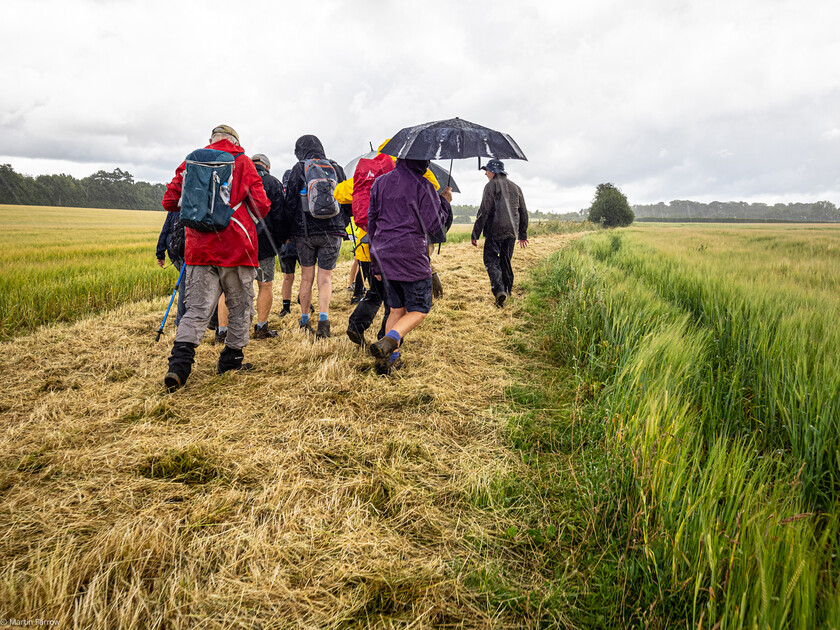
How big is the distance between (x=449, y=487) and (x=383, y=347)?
1376 mm

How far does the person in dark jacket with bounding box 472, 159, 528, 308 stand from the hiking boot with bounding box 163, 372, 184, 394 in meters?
4.19

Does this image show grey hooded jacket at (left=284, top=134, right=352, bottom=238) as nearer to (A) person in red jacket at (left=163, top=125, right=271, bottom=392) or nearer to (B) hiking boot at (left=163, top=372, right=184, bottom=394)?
(A) person in red jacket at (left=163, top=125, right=271, bottom=392)

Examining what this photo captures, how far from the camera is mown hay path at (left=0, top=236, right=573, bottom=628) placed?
1.36m

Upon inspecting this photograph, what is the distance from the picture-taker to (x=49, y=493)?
6.28ft

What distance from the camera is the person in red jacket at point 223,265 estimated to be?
3.10m

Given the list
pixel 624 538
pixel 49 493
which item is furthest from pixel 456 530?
pixel 49 493

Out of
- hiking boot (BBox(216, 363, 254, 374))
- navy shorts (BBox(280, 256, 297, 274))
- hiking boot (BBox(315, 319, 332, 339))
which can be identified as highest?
navy shorts (BBox(280, 256, 297, 274))

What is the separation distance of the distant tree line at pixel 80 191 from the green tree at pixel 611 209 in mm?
53131

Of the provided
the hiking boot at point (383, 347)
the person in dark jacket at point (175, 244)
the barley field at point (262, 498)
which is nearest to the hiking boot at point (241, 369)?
the barley field at point (262, 498)

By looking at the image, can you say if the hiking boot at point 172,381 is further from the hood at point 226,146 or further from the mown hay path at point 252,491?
the hood at point 226,146

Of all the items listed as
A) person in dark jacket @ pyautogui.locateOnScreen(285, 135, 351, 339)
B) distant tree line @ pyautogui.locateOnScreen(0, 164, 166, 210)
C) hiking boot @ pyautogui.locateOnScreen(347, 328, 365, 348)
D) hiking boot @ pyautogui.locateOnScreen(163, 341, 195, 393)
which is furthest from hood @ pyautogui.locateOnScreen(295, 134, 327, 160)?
distant tree line @ pyautogui.locateOnScreen(0, 164, 166, 210)

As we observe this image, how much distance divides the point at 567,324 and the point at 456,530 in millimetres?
2826

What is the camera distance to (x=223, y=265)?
315 centimetres

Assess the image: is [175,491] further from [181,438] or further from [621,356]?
[621,356]
